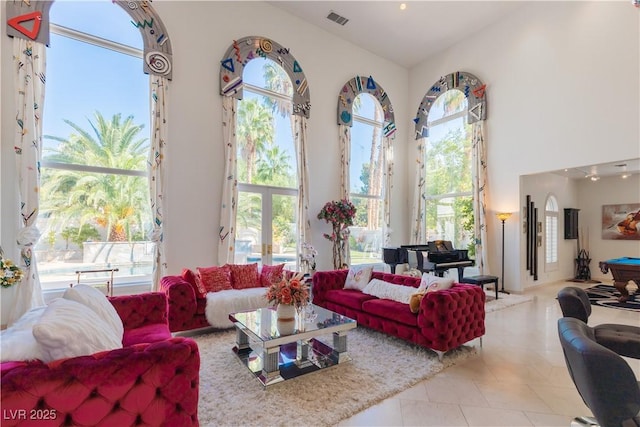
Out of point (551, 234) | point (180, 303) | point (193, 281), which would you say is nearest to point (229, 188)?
point (193, 281)

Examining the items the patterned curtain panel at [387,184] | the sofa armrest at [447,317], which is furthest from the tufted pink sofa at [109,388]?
the patterned curtain panel at [387,184]

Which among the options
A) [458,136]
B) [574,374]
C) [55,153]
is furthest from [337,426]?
[458,136]

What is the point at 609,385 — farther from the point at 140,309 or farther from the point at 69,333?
the point at 140,309

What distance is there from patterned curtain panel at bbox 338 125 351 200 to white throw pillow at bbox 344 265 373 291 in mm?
3130

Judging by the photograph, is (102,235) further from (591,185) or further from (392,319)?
(591,185)

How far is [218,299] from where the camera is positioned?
14.2ft

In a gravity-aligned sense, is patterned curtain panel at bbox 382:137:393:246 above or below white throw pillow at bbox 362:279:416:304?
above

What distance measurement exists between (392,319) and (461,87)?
7.22 metres

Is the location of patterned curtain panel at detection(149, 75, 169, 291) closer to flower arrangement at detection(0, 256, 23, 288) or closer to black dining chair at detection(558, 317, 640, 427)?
flower arrangement at detection(0, 256, 23, 288)

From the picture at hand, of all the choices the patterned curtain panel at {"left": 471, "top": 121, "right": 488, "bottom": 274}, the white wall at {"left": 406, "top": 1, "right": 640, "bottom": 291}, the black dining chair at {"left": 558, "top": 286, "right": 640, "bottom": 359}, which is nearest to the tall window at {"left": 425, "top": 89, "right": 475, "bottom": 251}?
the patterned curtain panel at {"left": 471, "top": 121, "right": 488, "bottom": 274}

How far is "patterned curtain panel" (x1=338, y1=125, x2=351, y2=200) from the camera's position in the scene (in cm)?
783

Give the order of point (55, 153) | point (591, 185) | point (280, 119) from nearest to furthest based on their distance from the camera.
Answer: point (55, 153) → point (280, 119) → point (591, 185)

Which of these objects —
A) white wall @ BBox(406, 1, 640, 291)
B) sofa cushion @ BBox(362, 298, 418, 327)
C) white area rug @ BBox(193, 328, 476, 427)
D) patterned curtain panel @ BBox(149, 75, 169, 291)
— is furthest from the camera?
white wall @ BBox(406, 1, 640, 291)

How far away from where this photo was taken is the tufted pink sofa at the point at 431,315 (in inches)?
131
